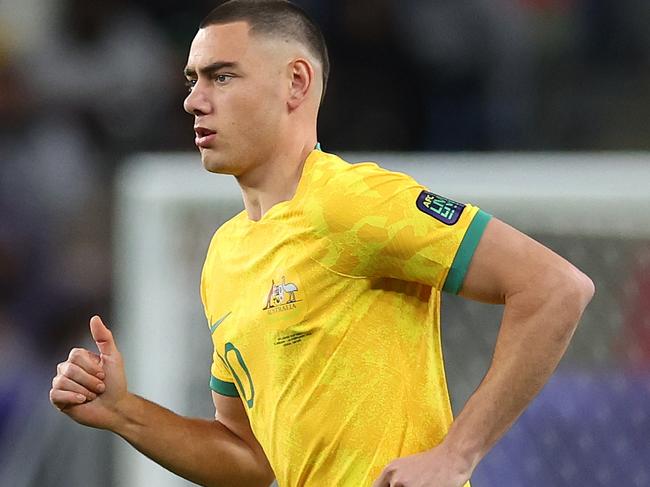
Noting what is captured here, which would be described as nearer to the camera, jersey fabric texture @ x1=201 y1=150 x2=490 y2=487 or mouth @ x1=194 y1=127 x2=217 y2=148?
jersey fabric texture @ x1=201 y1=150 x2=490 y2=487

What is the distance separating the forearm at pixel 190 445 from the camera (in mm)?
2674

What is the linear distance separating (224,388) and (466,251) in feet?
2.61

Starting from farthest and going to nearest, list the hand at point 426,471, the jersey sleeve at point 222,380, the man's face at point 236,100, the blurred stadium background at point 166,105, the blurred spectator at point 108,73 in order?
1. the blurred spectator at point 108,73
2. the blurred stadium background at point 166,105
3. the jersey sleeve at point 222,380
4. the man's face at point 236,100
5. the hand at point 426,471

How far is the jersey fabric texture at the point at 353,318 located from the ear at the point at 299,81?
5.9 inches

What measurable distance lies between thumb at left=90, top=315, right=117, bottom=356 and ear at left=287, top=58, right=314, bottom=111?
0.56 meters

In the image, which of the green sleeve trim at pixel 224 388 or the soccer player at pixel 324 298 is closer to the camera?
the soccer player at pixel 324 298

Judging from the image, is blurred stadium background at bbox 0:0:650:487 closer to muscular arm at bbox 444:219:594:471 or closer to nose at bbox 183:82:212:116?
nose at bbox 183:82:212:116

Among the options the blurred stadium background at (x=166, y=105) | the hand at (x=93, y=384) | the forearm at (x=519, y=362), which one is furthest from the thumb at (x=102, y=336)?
the blurred stadium background at (x=166, y=105)

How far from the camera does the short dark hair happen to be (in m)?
2.55

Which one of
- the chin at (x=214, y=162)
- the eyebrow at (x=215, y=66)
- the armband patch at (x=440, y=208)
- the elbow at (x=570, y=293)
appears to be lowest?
the elbow at (x=570, y=293)

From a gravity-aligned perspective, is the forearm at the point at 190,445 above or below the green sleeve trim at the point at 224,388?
below

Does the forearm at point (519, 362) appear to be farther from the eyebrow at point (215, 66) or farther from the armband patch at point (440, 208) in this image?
the eyebrow at point (215, 66)

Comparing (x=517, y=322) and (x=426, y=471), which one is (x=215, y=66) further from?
(x=426, y=471)

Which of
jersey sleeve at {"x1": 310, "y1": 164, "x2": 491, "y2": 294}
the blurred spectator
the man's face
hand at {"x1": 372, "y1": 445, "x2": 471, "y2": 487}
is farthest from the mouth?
the blurred spectator
